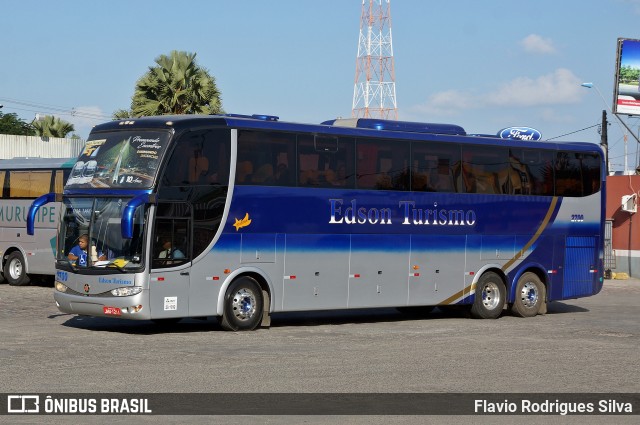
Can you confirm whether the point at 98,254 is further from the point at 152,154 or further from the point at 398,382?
the point at 398,382

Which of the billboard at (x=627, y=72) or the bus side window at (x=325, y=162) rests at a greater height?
the billboard at (x=627, y=72)

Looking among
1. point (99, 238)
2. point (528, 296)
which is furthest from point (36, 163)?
point (528, 296)

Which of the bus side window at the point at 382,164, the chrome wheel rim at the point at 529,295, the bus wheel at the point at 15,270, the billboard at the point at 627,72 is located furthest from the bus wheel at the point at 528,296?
the billboard at the point at 627,72

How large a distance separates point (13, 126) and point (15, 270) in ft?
188

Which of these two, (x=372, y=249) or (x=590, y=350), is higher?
(x=372, y=249)

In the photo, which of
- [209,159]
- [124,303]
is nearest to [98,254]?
[124,303]

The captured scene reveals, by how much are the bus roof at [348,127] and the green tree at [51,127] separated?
47.9m

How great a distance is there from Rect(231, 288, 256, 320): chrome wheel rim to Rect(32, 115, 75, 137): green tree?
167 feet

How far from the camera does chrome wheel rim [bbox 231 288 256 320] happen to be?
2000 cm

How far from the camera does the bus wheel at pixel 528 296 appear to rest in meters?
25.1


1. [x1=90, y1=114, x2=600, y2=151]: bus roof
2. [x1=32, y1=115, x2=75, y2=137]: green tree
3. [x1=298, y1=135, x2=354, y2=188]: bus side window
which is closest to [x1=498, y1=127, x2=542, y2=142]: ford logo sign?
[x1=90, y1=114, x2=600, y2=151]: bus roof

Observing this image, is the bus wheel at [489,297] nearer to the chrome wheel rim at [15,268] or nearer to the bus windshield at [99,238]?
the bus windshield at [99,238]

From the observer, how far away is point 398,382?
535 inches
